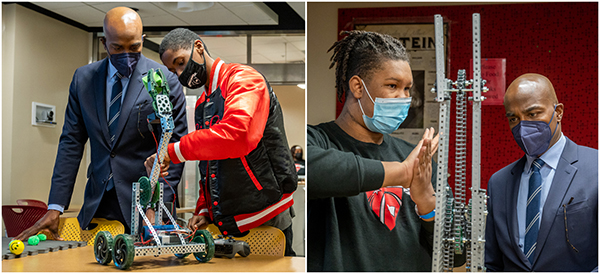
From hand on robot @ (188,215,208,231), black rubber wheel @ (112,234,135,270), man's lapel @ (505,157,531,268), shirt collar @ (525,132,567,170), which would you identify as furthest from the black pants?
shirt collar @ (525,132,567,170)

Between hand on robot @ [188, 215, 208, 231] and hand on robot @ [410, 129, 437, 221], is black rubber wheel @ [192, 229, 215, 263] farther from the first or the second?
hand on robot @ [410, 129, 437, 221]

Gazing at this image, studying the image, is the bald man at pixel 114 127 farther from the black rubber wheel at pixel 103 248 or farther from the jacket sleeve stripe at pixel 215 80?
the black rubber wheel at pixel 103 248

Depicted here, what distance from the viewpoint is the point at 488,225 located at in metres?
2.17

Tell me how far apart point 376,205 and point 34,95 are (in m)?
4.37

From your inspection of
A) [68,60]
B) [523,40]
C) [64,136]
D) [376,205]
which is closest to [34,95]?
[68,60]

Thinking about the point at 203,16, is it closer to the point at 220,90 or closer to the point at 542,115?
the point at 220,90

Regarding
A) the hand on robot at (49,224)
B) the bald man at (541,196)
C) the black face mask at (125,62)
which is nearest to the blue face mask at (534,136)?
the bald man at (541,196)

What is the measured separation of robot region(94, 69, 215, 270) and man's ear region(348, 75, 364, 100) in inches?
33.0

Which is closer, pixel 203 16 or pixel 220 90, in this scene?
pixel 220 90

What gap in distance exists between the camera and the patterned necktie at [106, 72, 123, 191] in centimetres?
206

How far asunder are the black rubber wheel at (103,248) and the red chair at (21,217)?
2.86 ft

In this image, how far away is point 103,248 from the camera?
1692mm

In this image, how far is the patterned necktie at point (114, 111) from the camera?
2.06 meters

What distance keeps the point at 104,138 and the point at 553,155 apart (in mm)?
1955
